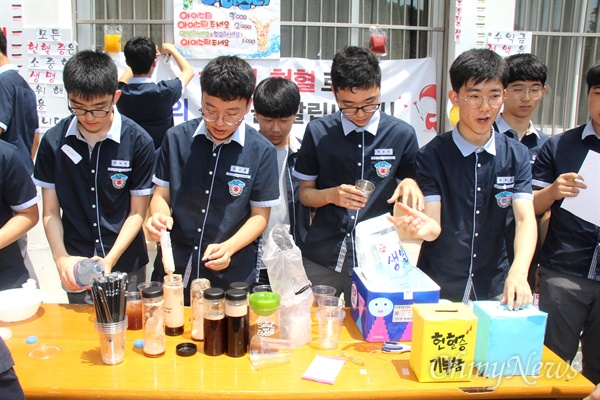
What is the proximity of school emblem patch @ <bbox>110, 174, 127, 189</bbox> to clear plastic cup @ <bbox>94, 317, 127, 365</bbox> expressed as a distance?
0.81m

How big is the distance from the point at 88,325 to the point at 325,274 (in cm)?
109

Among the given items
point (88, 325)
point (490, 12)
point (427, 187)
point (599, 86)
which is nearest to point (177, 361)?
point (88, 325)

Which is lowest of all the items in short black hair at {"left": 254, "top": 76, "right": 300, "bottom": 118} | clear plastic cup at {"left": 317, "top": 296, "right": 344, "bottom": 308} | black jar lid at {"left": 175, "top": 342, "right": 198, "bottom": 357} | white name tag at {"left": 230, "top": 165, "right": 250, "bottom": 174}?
black jar lid at {"left": 175, "top": 342, "right": 198, "bottom": 357}

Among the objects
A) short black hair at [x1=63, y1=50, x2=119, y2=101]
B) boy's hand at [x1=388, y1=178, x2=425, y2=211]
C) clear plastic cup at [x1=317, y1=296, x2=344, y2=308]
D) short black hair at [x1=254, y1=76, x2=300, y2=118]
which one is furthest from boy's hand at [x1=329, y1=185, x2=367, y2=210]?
short black hair at [x1=63, y1=50, x2=119, y2=101]

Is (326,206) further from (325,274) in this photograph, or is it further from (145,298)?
(145,298)

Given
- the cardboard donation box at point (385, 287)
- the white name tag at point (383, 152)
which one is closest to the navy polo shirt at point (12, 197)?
the cardboard donation box at point (385, 287)

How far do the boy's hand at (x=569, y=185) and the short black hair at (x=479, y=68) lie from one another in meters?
0.50

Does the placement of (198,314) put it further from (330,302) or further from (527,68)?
(527,68)

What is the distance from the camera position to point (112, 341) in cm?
159

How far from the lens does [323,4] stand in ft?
15.9

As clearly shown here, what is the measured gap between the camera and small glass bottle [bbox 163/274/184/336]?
1748mm

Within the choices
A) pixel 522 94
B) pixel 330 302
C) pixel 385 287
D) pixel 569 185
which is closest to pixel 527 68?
pixel 522 94

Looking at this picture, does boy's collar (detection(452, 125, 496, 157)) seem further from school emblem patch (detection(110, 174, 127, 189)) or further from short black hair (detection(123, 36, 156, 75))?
short black hair (detection(123, 36, 156, 75))

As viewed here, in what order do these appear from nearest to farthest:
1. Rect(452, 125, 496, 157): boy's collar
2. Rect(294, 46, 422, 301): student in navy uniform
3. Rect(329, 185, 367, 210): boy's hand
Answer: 1. Rect(329, 185, 367, 210): boy's hand
2. Rect(452, 125, 496, 157): boy's collar
3. Rect(294, 46, 422, 301): student in navy uniform
